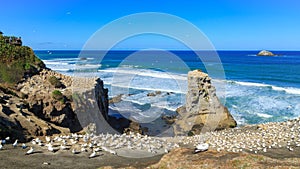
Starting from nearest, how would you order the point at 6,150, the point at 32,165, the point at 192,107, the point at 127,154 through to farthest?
the point at 32,165
the point at 6,150
the point at 127,154
the point at 192,107

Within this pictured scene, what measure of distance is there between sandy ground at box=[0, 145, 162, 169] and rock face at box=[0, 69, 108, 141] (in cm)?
242

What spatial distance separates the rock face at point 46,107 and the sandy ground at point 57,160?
95.4 inches

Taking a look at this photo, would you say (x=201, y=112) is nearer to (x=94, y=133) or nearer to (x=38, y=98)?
(x=94, y=133)

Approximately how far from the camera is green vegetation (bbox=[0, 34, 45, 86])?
20906 millimetres

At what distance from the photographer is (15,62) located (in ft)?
71.7

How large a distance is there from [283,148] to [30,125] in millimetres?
13938

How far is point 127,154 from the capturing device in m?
14.0

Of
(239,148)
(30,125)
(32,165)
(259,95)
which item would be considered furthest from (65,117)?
(259,95)

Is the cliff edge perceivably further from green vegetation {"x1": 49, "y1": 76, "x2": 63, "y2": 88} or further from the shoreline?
the shoreline

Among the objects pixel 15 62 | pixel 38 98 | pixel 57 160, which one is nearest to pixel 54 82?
pixel 38 98

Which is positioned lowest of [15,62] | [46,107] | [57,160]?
[57,160]

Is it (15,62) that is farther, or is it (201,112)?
(201,112)

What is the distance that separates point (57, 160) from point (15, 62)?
12.6 metres

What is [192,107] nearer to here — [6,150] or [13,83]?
[13,83]
